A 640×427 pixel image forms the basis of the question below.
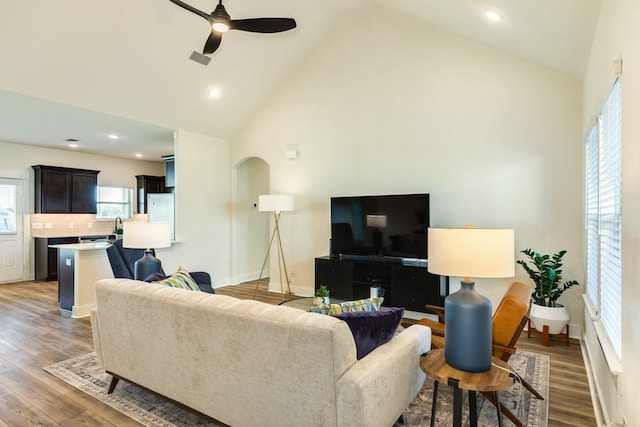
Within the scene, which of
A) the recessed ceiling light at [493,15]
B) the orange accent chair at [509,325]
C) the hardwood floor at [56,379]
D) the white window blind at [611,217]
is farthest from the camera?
the recessed ceiling light at [493,15]

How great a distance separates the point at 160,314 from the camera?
7.27 ft

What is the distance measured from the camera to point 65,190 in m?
7.62

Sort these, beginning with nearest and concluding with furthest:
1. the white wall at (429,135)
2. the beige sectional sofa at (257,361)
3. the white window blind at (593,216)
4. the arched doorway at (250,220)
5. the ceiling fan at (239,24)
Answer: the beige sectional sofa at (257,361), the white window blind at (593,216), the ceiling fan at (239,24), the white wall at (429,135), the arched doorway at (250,220)

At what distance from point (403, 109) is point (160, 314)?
3.98m

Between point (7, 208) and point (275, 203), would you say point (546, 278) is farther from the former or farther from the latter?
point (7, 208)

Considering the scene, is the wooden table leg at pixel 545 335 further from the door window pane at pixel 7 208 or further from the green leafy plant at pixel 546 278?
the door window pane at pixel 7 208

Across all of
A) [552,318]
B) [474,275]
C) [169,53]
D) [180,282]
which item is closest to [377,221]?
[552,318]

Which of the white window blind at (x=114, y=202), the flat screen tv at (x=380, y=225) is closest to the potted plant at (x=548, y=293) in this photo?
the flat screen tv at (x=380, y=225)

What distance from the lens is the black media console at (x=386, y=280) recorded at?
429 cm

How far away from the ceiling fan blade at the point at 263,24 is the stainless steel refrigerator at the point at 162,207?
12.1 ft

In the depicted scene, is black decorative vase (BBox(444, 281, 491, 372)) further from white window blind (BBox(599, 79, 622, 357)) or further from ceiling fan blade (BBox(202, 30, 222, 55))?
ceiling fan blade (BBox(202, 30, 222, 55))

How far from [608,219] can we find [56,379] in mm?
4230

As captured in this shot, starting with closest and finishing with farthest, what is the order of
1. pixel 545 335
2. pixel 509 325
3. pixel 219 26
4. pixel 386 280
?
pixel 509 325
pixel 219 26
pixel 545 335
pixel 386 280

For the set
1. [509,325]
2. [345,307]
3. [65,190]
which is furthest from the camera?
[65,190]
